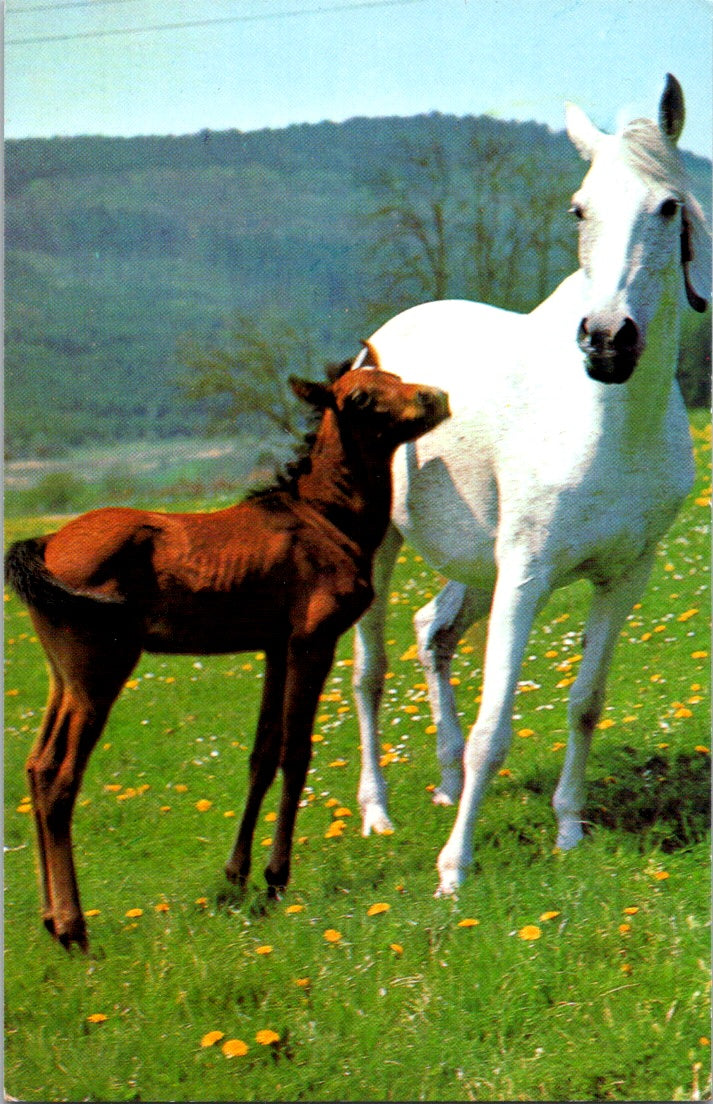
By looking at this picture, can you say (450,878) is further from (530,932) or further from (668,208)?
(668,208)

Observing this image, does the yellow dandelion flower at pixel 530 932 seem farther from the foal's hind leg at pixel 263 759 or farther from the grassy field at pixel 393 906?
the foal's hind leg at pixel 263 759

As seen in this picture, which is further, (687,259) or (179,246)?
(179,246)

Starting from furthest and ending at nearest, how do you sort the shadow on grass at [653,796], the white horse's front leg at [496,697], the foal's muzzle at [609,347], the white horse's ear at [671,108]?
1. the shadow on grass at [653,796]
2. the white horse's front leg at [496,697]
3. the white horse's ear at [671,108]
4. the foal's muzzle at [609,347]

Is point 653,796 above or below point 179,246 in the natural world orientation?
below

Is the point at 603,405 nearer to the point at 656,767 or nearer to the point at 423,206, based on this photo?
the point at 423,206

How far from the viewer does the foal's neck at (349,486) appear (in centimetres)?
385

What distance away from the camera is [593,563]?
3900mm

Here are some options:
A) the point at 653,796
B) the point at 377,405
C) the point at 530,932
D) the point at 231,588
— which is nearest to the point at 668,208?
the point at 377,405

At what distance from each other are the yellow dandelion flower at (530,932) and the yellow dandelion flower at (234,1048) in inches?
35.2

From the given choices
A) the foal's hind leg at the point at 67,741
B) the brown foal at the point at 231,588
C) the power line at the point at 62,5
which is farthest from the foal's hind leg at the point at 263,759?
the power line at the point at 62,5

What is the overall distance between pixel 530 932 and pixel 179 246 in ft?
8.12

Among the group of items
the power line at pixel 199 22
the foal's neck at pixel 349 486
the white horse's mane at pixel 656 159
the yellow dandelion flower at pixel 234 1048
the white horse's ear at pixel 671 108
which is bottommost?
the yellow dandelion flower at pixel 234 1048

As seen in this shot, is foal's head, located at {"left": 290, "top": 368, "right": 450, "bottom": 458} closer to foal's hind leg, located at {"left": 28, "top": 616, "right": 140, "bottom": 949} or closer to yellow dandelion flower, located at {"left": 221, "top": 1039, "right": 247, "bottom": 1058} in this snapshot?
foal's hind leg, located at {"left": 28, "top": 616, "right": 140, "bottom": 949}

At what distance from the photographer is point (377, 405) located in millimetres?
3768
